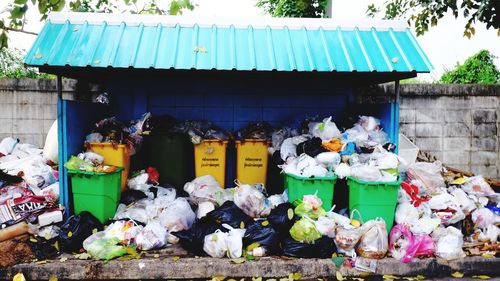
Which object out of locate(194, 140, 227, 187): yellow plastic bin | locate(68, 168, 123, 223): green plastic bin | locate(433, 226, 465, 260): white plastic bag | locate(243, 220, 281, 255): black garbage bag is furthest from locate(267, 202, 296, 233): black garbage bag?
locate(68, 168, 123, 223): green plastic bin

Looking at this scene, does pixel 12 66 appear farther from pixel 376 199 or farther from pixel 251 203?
pixel 376 199

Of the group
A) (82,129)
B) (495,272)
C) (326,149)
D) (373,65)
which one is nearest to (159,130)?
(82,129)

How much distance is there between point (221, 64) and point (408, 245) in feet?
8.94

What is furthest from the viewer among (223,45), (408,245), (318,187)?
(223,45)

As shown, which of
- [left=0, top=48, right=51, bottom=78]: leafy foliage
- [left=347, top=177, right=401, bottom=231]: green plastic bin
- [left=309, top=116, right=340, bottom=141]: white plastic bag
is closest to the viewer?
[left=347, top=177, right=401, bottom=231]: green plastic bin

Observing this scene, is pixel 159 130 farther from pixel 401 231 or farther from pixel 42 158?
pixel 401 231

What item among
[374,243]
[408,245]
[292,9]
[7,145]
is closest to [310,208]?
[374,243]

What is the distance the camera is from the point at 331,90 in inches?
249

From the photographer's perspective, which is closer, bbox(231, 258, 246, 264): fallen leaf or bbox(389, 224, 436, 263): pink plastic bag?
bbox(231, 258, 246, 264): fallen leaf

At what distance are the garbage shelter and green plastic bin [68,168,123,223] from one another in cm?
22

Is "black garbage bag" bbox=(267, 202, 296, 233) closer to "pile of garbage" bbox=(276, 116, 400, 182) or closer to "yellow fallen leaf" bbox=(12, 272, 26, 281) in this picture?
"pile of garbage" bbox=(276, 116, 400, 182)

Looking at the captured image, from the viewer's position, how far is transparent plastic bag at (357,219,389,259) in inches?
166

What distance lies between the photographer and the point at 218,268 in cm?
409

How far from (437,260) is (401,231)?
0.43 metres
